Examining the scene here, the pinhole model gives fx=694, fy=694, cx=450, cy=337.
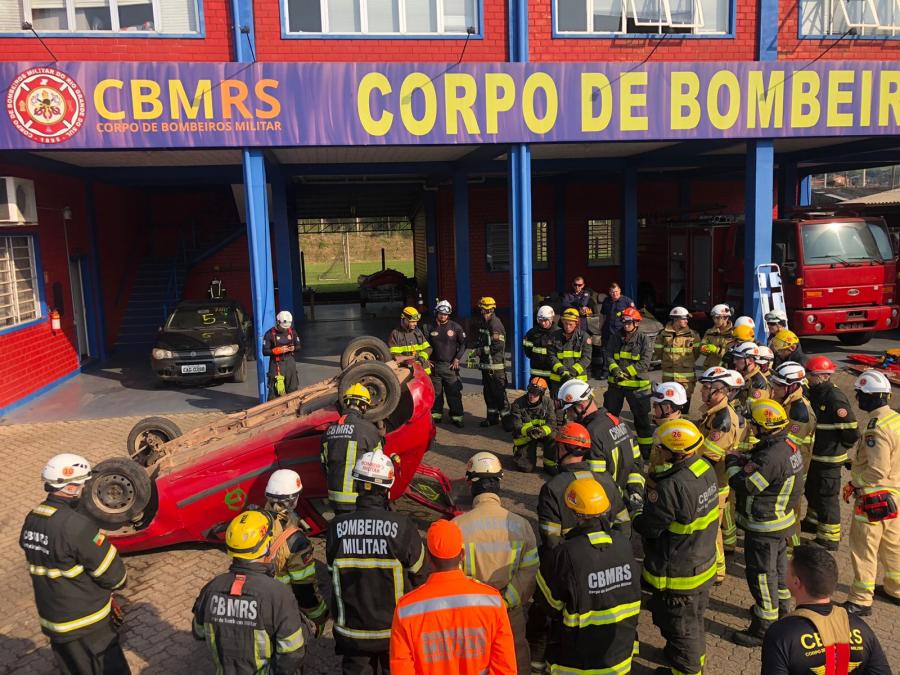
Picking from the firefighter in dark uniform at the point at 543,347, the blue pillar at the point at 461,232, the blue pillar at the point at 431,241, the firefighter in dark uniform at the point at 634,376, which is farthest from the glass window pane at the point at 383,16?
the blue pillar at the point at 431,241

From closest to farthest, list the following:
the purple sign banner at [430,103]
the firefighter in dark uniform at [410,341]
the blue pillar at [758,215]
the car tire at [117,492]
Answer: the car tire at [117,492]
the firefighter in dark uniform at [410,341]
the purple sign banner at [430,103]
the blue pillar at [758,215]

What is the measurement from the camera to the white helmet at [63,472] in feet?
13.3

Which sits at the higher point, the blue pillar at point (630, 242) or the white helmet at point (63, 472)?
the blue pillar at point (630, 242)

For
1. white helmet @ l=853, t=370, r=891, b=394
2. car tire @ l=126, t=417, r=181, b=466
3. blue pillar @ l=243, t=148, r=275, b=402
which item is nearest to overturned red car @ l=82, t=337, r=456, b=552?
car tire @ l=126, t=417, r=181, b=466

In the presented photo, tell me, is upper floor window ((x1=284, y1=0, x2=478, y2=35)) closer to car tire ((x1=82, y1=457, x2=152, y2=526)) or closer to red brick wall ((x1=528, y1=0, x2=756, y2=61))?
red brick wall ((x1=528, y1=0, x2=756, y2=61))

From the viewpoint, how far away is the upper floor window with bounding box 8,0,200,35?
10.9m

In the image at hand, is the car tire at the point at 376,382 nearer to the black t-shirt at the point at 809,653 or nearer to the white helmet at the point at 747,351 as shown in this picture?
the white helmet at the point at 747,351

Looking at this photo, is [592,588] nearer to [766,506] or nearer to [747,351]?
[766,506]

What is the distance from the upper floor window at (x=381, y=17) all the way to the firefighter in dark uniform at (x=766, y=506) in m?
9.40

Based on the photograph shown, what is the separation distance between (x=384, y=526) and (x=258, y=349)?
27.0 ft

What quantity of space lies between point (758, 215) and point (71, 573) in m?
12.4

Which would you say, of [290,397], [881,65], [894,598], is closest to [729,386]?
[894,598]

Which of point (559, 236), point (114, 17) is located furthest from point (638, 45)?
point (559, 236)

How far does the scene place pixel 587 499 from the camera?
348cm
